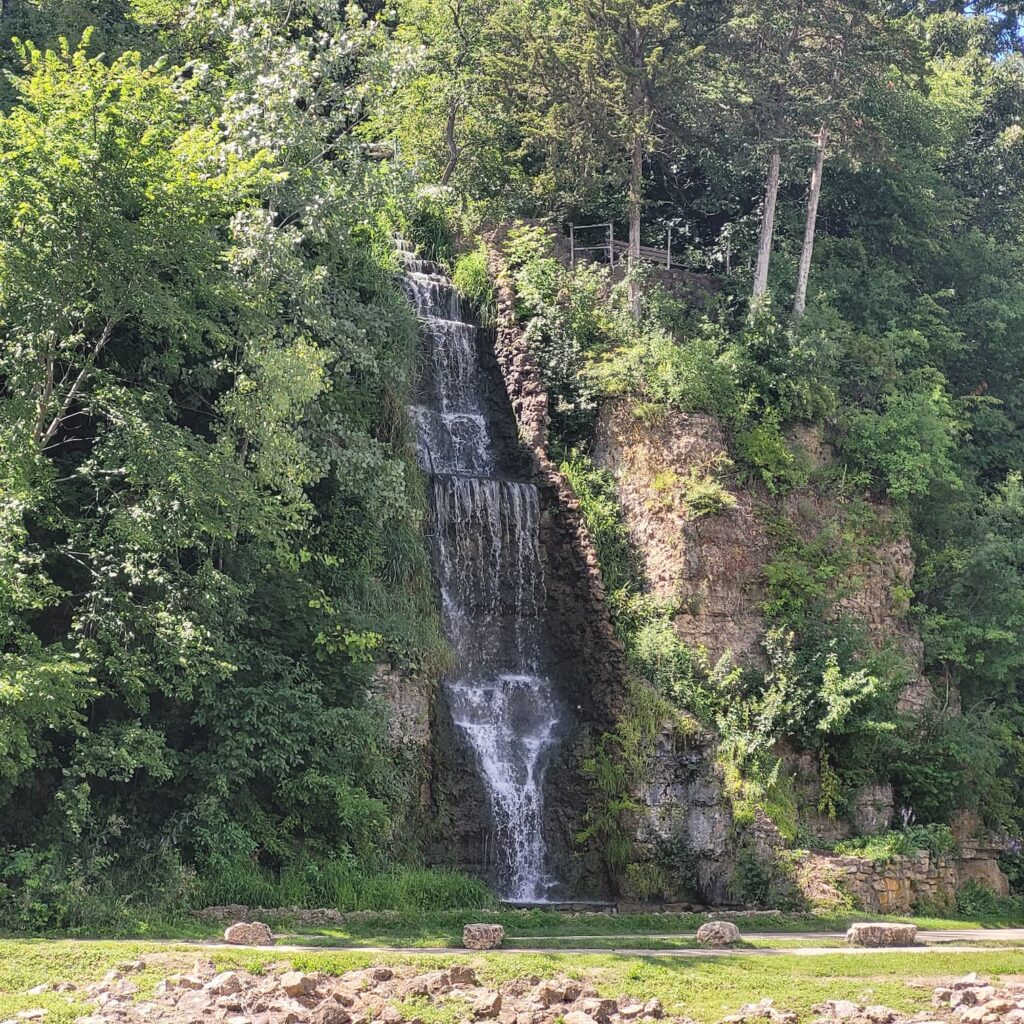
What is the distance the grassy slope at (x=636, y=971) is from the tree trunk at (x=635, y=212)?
1647cm

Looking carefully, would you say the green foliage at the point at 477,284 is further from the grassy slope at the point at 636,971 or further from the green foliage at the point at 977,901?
the grassy slope at the point at 636,971

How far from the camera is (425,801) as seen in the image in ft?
72.5

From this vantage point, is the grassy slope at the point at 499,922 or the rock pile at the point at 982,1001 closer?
the rock pile at the point at 982,1001

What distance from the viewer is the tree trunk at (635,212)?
28594mm

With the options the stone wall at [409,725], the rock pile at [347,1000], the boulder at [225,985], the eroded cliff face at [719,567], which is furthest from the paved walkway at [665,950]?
the stone wall at [409,725]

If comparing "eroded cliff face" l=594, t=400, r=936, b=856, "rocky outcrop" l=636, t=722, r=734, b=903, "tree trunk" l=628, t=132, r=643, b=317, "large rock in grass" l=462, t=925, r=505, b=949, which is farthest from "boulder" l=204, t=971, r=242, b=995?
"tree trunk" l=628, t=132, r=643, b=317

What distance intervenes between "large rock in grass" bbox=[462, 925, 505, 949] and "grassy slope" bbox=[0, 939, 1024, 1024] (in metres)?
0.71

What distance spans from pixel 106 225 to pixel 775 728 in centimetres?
1318

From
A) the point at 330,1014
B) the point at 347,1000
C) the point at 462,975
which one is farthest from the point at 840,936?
the point at 330,1014

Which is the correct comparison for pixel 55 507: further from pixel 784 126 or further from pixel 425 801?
pixel 784 126

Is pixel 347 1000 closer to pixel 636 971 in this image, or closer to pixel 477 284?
pixel 636 971

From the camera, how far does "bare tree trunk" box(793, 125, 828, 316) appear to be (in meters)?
30.4

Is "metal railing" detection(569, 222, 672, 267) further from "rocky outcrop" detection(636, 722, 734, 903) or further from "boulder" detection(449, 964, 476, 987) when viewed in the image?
"boulder" detection(449, 964, 476, 987)

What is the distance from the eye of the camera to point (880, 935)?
1636 cm
